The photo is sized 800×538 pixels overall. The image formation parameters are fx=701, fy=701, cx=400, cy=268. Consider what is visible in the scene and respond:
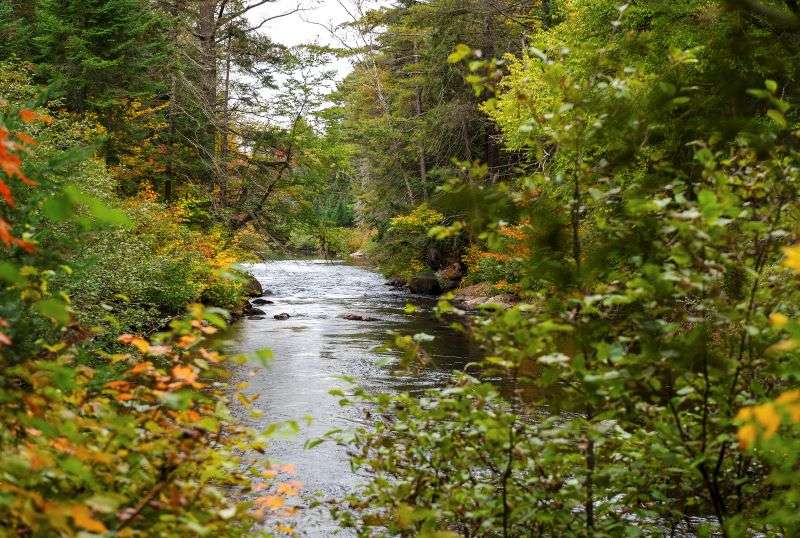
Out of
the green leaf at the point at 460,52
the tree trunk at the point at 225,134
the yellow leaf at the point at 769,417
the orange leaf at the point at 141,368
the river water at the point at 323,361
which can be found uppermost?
the tree trunk at the point at 225,134

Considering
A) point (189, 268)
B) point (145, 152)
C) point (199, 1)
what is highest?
point (199, 1)

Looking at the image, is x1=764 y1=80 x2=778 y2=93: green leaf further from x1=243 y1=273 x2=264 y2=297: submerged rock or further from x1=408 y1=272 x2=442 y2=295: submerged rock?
x1=408 y1=272 x2=442 y2=295: submerged rock

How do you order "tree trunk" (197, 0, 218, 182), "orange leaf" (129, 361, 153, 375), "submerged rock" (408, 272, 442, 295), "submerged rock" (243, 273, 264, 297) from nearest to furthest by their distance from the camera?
"orange leaf" (129, 361, 153, 375), "submerged rock" (243, 273, 264, 297), "tree trunk" (197, 0, 218, 182), "submerged rock" (408, 272, 442, 295)

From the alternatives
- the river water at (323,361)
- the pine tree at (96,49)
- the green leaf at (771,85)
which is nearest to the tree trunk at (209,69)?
the pine tree at (96,49)

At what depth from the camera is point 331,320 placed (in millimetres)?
17469

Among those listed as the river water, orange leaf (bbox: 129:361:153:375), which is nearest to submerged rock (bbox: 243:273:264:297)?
the river water

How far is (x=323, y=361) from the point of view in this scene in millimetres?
12461

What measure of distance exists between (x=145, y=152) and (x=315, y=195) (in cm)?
551

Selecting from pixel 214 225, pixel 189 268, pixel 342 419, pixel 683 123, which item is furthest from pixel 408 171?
pixel 683 123

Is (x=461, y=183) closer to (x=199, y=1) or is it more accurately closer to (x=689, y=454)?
(x=689, y=454)

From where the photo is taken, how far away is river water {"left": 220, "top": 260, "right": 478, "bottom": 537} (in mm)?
7008

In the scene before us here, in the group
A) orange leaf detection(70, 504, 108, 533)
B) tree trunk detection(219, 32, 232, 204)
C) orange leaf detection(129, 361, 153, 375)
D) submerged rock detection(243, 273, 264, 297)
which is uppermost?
tree trunk detection(219, 32, 232, 204)

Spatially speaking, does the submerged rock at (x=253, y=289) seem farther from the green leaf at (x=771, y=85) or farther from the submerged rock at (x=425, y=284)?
the green leaf at (x=771, y=85)

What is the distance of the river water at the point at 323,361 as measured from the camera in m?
7.01
